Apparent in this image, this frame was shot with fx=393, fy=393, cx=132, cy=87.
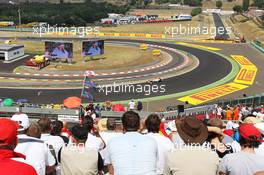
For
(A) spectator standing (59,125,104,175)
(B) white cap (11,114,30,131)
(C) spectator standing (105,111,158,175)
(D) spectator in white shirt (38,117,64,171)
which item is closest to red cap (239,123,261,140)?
(C) spectator standing (105,111,158,175)

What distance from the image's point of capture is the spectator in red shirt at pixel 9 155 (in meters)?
3.50

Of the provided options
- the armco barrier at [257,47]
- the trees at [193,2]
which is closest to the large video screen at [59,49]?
the armco barrier at [257,47]

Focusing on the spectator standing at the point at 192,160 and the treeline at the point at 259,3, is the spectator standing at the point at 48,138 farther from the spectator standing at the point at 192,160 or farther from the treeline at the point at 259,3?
the treeline at the point at 259,3

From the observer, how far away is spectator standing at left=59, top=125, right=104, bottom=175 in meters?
6.01

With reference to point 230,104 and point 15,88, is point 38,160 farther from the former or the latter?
point 15,88

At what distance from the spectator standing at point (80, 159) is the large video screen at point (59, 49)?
1598 inches

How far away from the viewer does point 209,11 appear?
508 ft

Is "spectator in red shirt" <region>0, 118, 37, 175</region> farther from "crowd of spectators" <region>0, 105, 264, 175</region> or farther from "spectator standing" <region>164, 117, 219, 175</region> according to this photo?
"spectator standing" <region>164, 117, 219, 175</region>

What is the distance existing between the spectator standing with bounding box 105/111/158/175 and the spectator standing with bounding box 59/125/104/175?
448 millimetres

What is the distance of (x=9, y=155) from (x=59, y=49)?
43402mm

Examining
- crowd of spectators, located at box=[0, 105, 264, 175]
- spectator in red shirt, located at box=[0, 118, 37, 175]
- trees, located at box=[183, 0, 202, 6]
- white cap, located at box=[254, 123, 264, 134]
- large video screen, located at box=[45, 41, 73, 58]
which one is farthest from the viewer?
trees, located at box=[183, 0, 202, 6]

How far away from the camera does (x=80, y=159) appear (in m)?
6.06

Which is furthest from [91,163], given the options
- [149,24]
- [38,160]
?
[149,24]

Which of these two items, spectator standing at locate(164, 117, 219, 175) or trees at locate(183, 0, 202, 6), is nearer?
spectator standing at locate(164, 117, 219, 175)
